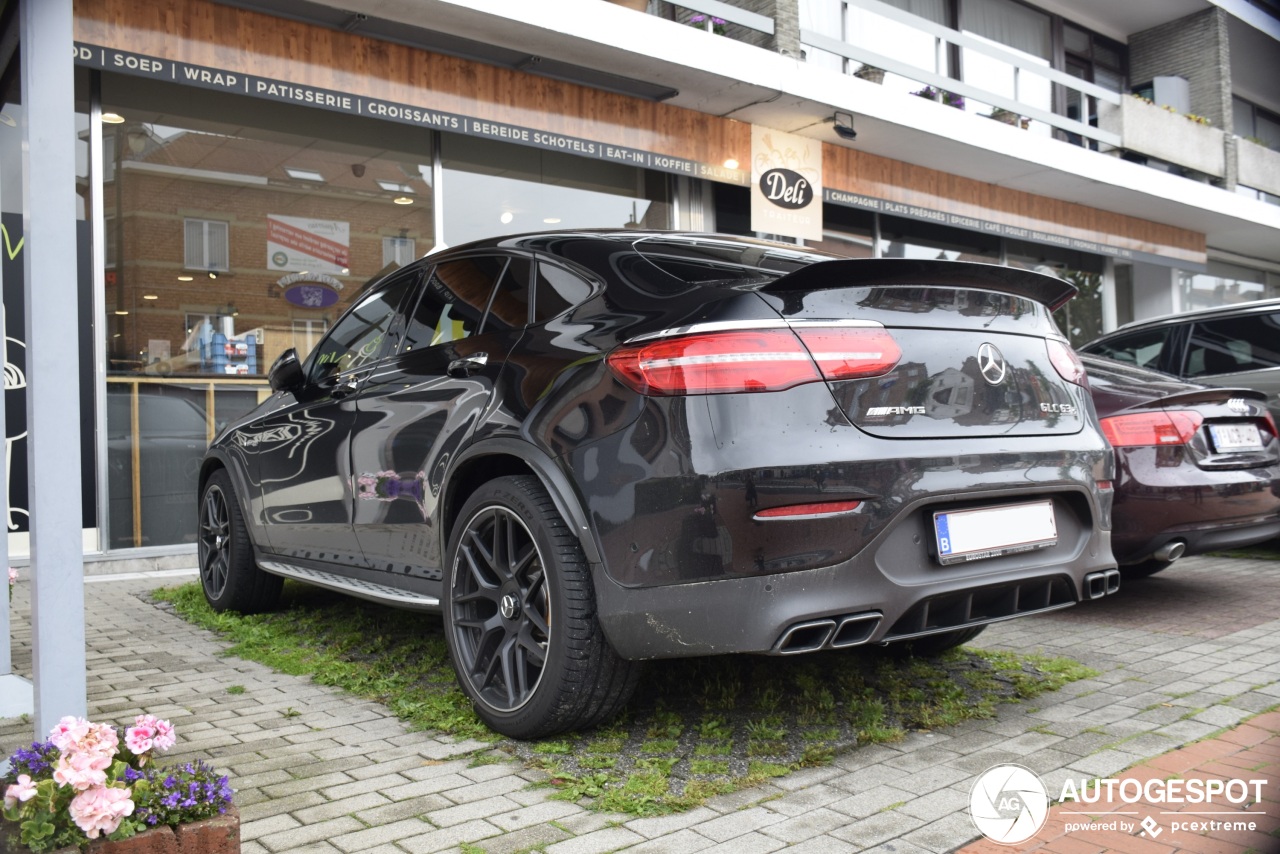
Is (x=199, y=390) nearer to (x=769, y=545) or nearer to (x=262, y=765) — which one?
(x=262, y=765)

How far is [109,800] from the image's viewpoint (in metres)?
2.00

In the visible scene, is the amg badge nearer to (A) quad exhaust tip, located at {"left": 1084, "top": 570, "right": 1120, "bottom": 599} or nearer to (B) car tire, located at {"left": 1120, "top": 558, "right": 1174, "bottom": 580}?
(A) quad exhaust tip, located at {"left": 1084, "top": 570, "right": 1120, "bottom": 599}

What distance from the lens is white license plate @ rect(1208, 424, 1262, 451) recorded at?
16.9ft

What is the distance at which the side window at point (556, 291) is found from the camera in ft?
10.7

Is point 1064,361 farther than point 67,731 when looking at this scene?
Yes

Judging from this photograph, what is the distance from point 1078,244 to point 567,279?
45.4 feet

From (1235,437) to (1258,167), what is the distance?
17086 millimetres

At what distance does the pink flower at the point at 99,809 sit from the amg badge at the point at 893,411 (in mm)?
1909

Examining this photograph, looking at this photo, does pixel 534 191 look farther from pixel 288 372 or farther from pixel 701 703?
pixel 701 703

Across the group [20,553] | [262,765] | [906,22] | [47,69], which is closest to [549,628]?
[262,765]

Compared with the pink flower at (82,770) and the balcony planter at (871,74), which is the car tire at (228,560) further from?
the balcony planter at (871,74)

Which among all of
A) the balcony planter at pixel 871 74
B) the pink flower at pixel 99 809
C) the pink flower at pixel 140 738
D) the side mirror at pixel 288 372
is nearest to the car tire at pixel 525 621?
the pink flower at pixel 140 738

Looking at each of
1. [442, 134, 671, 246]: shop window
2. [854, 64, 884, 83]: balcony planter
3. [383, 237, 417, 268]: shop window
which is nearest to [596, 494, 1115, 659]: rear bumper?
[442, 134, 671, 246]: shop window

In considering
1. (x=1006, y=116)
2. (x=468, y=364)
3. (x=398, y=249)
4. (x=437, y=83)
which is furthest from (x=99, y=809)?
(x=1006, y=116)
